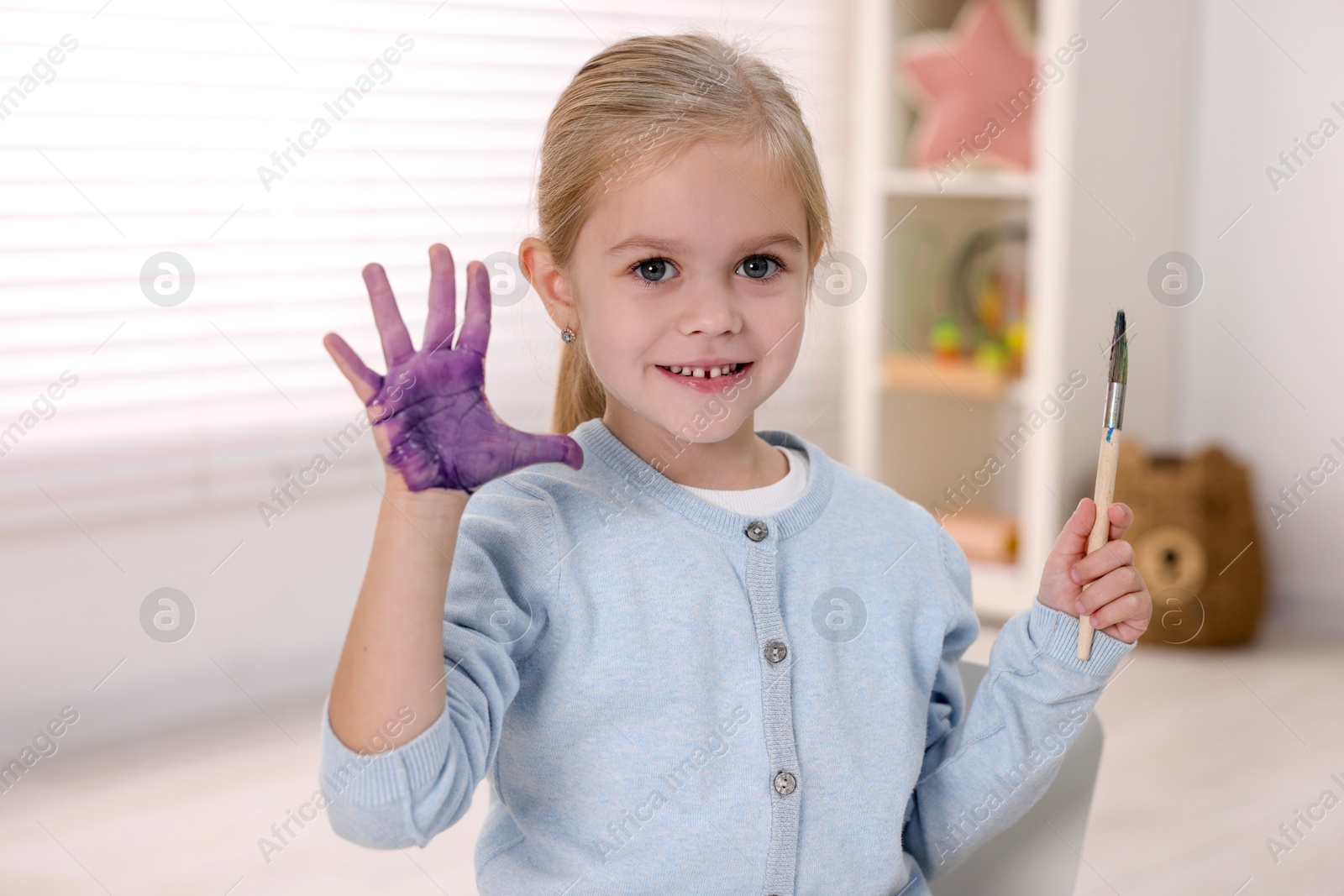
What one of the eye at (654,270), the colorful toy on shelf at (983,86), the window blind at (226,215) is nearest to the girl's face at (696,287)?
the eye at (654,270)

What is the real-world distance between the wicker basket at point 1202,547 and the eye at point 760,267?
1884 mm

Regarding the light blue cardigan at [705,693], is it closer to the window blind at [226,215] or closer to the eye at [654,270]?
the eye at [654,270]

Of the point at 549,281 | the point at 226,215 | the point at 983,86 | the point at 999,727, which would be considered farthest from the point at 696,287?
the point at 983,86

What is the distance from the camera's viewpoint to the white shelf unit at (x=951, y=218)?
2.51 m

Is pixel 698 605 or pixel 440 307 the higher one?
pixel 440 307

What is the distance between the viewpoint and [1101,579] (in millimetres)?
849

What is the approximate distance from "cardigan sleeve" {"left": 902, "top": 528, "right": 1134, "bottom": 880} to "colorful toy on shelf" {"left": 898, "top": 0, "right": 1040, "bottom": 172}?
1.85m

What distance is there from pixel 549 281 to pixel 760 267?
0.15 m

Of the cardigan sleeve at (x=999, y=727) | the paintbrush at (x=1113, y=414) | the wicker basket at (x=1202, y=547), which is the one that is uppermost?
the paintbrush at (x=1113, y=414)

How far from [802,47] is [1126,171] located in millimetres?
710

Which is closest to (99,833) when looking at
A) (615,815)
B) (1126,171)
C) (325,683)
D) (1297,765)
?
(325,683)

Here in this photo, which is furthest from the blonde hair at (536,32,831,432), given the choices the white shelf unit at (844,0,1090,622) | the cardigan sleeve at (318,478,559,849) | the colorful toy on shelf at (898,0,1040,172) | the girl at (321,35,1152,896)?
the colorful toy on shelf at (898,0,1040,172)

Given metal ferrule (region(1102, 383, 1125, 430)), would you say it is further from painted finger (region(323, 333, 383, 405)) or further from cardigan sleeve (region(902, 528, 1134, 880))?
painted finger (region(323, 333, 383, 405))

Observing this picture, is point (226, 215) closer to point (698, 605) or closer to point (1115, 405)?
point (698, 605)
